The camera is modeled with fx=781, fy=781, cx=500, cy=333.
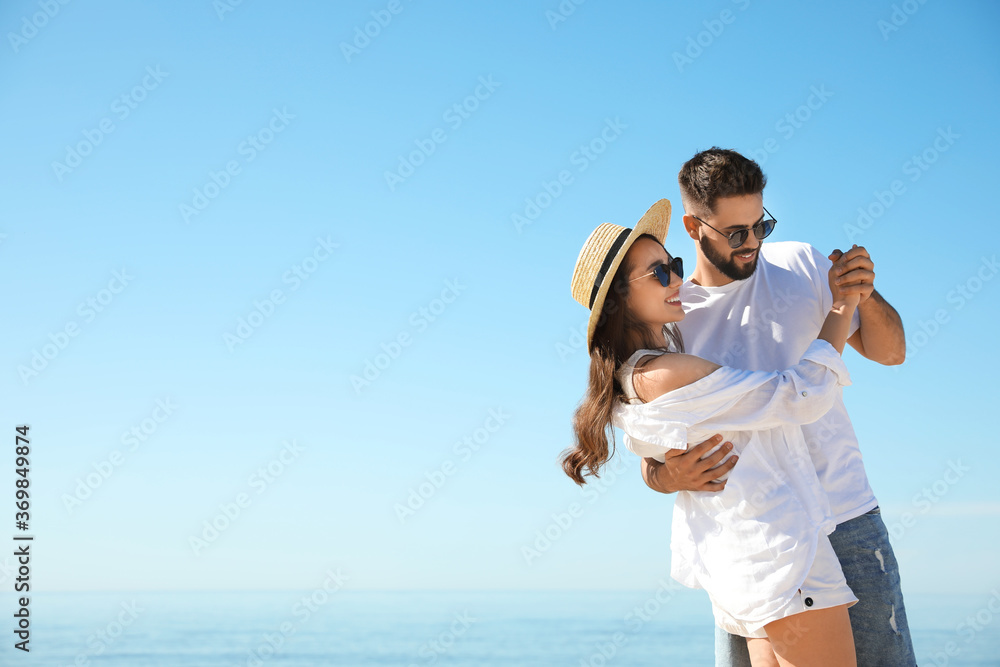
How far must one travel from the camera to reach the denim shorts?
3.05 metres

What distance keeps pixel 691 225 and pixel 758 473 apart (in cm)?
130

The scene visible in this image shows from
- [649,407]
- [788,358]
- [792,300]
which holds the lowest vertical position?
[649,407]

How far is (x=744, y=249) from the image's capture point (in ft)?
11.1

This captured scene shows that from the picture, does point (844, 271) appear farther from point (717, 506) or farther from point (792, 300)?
point (717, 506)

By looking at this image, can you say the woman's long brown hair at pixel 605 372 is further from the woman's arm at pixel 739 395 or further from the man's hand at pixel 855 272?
the man's hand at pixel 855 272

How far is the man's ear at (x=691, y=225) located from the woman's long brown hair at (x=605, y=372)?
0.50 meters

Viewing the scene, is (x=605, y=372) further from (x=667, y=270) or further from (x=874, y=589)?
(x=874, y=589)

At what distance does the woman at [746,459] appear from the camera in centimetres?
259

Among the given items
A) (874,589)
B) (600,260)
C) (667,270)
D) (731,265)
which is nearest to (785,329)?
(731,265)

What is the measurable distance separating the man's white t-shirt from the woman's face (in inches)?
14.7

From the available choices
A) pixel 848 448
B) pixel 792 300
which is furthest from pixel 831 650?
pixel 792 300

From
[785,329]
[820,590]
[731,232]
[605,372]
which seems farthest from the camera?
[731,232]

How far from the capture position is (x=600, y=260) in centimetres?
314

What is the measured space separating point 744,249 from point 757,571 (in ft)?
4.55
